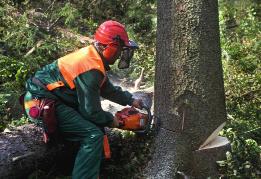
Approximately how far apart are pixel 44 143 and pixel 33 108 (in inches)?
19.6

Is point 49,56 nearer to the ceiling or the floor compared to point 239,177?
nearer to the ceiling

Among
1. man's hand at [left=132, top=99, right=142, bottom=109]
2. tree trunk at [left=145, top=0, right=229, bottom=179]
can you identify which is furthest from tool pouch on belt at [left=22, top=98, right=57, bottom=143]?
tree trunk at [left=145, top=0, right=229, bottom=179]

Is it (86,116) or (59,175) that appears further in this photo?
(59,175)

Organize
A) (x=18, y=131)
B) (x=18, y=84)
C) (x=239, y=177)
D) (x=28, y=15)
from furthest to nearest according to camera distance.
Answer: (x=28, y=15), (x=18, y=84), (x=18, y=131), (x=239, y=177)

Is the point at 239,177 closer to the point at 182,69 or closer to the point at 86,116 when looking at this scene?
the point at 182,69

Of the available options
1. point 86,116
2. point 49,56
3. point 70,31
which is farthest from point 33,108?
point 70,31

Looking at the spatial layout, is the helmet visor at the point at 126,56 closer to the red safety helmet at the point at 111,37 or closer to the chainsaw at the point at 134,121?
the red safety helmet at the point at 111,37

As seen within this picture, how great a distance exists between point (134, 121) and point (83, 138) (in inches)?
21.7

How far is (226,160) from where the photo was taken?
461cm

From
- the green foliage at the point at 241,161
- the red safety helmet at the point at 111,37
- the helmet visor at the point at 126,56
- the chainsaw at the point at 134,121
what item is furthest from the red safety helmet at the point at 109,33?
the green foliage at the point at 241,161

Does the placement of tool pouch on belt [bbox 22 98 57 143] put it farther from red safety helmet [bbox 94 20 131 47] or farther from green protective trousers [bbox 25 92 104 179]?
red safety helmet [bbox 94 20 131 47]

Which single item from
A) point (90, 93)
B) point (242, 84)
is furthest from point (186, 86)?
point (242, 84)

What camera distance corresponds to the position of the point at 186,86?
4.43 m

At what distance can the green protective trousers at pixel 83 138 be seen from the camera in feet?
14.1
